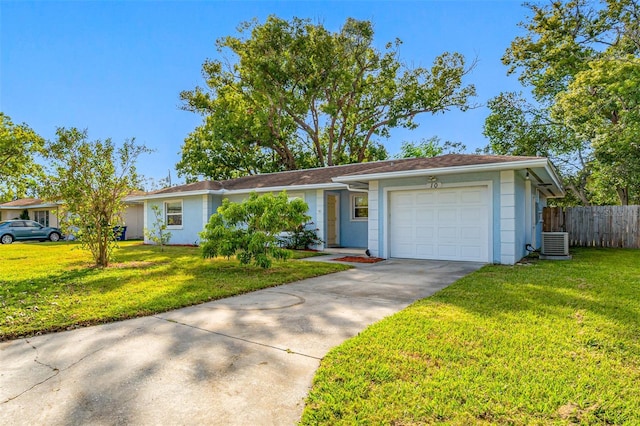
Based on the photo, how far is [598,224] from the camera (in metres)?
15.8

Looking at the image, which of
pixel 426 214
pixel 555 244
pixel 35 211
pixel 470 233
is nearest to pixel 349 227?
pixel 426 214

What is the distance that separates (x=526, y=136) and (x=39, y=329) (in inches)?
953

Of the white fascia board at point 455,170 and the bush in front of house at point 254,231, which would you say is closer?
the bush in front of house at point 254,231

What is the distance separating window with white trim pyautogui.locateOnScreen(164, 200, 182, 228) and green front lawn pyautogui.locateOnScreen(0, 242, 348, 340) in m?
7.19

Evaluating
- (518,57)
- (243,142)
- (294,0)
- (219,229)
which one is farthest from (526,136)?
(219,229)

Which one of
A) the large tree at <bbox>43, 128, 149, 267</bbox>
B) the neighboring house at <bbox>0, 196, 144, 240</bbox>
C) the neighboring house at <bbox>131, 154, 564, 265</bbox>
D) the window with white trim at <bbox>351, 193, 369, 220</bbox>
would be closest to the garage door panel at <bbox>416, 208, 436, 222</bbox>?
the neighboring house at <bbox>131, 154, 564, 265</bbox>

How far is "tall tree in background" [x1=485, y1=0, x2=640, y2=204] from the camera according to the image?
14664 millimetres

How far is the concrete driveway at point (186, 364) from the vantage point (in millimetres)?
2414

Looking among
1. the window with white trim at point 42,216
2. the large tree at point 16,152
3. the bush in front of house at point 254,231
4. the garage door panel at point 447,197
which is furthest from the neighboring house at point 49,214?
the garage door panel at point 447,197

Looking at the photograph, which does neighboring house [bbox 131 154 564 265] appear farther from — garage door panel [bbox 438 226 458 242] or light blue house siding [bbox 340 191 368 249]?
light blue house siding [bbox 340 191 368 249]

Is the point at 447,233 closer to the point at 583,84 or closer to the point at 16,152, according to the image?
the point at 583,84

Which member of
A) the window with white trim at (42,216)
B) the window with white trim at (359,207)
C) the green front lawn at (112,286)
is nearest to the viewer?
the green front lawn at (112,286)

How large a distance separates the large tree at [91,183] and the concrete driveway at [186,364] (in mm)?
5382

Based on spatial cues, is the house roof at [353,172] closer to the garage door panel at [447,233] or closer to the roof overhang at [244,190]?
the roof overhang at [244,190]
